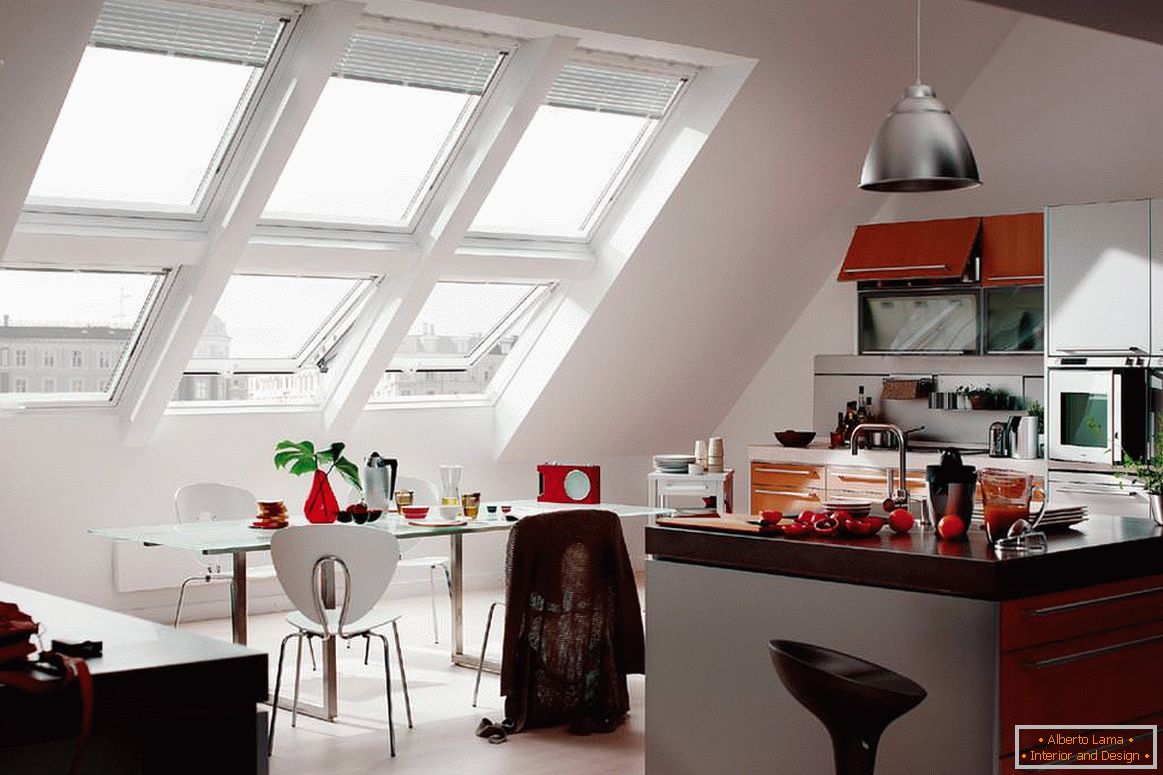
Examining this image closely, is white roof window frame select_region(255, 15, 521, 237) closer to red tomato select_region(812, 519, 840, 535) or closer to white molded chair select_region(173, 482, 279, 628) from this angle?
white molded chair select_region(173, 482, 279, 628)

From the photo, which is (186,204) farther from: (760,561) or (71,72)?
(760,561)

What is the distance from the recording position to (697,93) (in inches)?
299

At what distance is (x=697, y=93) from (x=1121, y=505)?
296 centimetres

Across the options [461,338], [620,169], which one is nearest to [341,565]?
[620,169]

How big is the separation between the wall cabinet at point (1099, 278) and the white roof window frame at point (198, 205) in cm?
393

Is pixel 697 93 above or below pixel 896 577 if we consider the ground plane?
above

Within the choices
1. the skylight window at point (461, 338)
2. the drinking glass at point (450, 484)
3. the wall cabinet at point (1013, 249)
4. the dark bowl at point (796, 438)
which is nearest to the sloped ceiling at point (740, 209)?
the skylight window at point (461, 338)

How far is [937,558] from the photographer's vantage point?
12.5ft

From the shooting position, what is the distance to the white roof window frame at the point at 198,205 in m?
6.25

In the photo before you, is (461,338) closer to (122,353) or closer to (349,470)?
(122,353)

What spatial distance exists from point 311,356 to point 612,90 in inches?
90.9

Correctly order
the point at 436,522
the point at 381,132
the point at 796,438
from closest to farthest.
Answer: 1. the point at 436,522
2. the point at 381,132
3. the point at 796,438

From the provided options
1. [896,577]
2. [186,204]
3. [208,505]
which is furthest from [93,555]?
[896,577]

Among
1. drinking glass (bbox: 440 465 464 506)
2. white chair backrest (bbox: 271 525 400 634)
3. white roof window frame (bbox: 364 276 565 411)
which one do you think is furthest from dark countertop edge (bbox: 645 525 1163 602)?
white roof window frame (bbox: 364 276 565 411)
